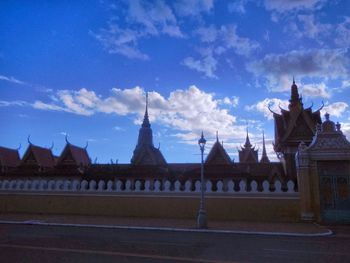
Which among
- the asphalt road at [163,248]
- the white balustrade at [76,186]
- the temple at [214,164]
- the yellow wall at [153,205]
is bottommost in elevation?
the asphalt road at [163,248]

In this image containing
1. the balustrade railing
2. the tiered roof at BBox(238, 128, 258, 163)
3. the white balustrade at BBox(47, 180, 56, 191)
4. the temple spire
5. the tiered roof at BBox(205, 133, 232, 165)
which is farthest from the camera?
the tiered roof at BBox(238, 128, 258, 163)

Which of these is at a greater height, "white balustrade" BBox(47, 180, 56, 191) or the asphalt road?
"white balustrade" BBox(47, 180, 56, 191)

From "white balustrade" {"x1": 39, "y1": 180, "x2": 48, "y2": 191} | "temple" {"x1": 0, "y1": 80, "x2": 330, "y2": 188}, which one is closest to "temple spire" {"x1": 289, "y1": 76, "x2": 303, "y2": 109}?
"temple" {"x1": 0, "y1": 80, "x2": 330, "y2": 188}

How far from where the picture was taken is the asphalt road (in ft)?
25.1

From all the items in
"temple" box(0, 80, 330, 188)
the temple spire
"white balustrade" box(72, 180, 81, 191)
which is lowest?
"white balustrade" box(72, 180, 81, 191)

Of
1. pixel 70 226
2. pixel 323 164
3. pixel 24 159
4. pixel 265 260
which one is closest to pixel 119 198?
pixel 70 226

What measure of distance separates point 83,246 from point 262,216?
10457 mm

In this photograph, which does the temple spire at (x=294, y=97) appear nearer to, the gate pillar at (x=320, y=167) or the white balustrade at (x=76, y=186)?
the gate pillar at (x=320, y=167)

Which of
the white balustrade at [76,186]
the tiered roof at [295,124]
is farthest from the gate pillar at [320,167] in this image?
the white balustrade at [76,186]

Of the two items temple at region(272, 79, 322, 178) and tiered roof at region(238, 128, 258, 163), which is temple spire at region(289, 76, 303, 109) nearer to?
temple at region(272, 79, 322, 178)

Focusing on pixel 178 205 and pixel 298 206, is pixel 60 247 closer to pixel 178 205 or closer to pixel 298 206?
pixel 178 205

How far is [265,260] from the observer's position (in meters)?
7.65

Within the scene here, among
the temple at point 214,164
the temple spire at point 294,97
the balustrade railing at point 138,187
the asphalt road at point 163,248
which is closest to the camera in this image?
the asphalt road at point 163,248

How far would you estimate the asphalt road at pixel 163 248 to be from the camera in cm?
764
